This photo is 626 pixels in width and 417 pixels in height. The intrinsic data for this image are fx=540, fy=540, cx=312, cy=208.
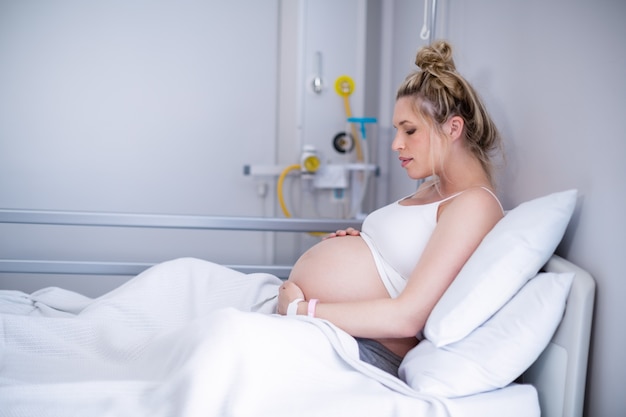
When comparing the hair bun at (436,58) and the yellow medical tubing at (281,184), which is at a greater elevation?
the hair bun at (436,58)

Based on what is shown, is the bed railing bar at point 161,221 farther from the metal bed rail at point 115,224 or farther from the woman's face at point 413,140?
the woman's face at point 413,140

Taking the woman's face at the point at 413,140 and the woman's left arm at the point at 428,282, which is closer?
the woman's left arm at the point at 428,282

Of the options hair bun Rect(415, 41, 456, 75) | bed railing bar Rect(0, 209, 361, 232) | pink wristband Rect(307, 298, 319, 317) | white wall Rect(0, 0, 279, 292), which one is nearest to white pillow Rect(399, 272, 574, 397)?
pink wristband Rect(307, 298, 319, 317)

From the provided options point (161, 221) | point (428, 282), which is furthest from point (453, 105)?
point (161, 221)

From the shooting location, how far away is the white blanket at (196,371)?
0.82m

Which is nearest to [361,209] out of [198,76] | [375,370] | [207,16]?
[198,76]

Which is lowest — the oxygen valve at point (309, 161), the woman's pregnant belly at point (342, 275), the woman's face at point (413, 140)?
the woman's pregnant belly at point (342, 275)

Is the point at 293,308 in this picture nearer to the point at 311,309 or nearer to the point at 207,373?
the point at 311,309

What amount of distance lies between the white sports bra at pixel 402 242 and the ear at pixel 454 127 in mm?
144

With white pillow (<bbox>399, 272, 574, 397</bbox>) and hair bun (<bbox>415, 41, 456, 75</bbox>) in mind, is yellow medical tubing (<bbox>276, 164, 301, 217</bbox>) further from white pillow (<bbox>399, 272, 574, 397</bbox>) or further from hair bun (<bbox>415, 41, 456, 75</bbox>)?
white pillow (<bbox>399, 272, 574, 397</bbox>)

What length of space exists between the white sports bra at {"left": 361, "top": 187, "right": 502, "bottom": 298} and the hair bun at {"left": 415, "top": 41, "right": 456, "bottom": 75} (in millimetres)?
308

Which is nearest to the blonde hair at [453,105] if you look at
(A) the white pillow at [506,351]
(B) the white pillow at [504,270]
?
(B) the white pillow at [504,270]

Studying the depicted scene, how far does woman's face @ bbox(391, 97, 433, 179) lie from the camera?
4.08ft

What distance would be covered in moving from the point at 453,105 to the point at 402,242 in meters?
0.33
